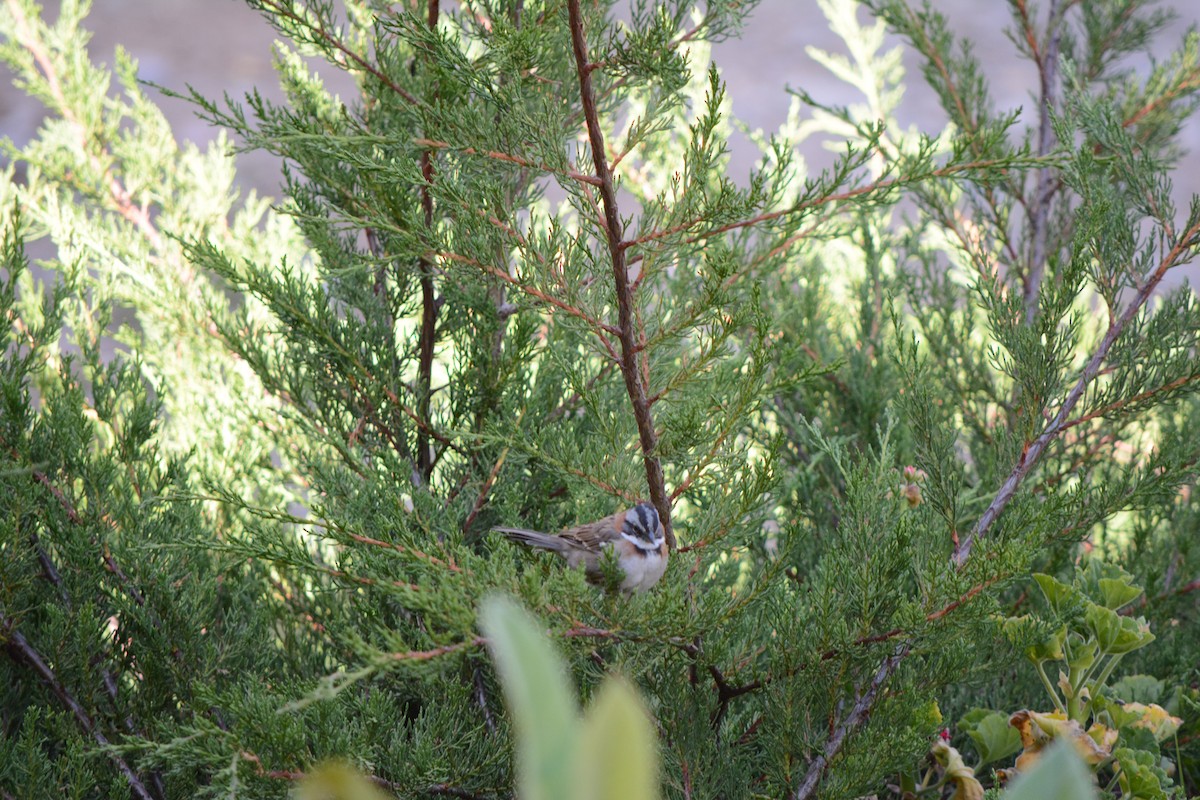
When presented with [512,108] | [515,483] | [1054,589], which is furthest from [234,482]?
[1054,589]

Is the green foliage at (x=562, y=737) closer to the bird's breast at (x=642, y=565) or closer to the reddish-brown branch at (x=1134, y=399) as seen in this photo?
the bird's breast at (x=642, y=565)

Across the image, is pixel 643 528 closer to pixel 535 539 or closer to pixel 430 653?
pixel 535 539

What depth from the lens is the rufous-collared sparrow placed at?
0.95 m

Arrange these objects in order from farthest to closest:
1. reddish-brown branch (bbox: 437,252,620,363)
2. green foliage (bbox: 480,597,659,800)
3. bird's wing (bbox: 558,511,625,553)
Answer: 1. bird's wing (bbox: 558,511,625,553)
2. reddish-brown branch (bbox: 437,252,620,363)
3. green foliage (bbox: 480,597,659,800)

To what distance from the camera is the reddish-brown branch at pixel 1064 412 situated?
3.19 ft

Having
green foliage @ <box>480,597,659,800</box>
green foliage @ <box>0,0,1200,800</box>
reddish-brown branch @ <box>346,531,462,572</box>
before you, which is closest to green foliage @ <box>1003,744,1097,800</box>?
green foliage @ <box>480,597,659,800</box>

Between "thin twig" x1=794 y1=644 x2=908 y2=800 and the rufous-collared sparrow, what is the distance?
0.21 meters

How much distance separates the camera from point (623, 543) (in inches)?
39.8

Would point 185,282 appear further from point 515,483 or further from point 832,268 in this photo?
point 832,268

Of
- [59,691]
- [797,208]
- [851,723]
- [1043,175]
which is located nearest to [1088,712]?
[851,723]

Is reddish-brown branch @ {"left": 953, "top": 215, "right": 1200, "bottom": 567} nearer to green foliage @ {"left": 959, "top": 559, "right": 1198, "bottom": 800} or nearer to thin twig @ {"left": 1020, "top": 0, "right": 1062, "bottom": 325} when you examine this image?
green foliage @ {"left": 959, "top": 559, "right": 1198, "bottom": 800}

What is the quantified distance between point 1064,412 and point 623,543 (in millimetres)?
455

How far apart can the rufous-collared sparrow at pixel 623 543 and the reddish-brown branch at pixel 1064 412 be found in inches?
11.2

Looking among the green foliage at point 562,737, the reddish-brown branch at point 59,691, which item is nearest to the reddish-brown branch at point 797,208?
the green foliage at point 562,737
